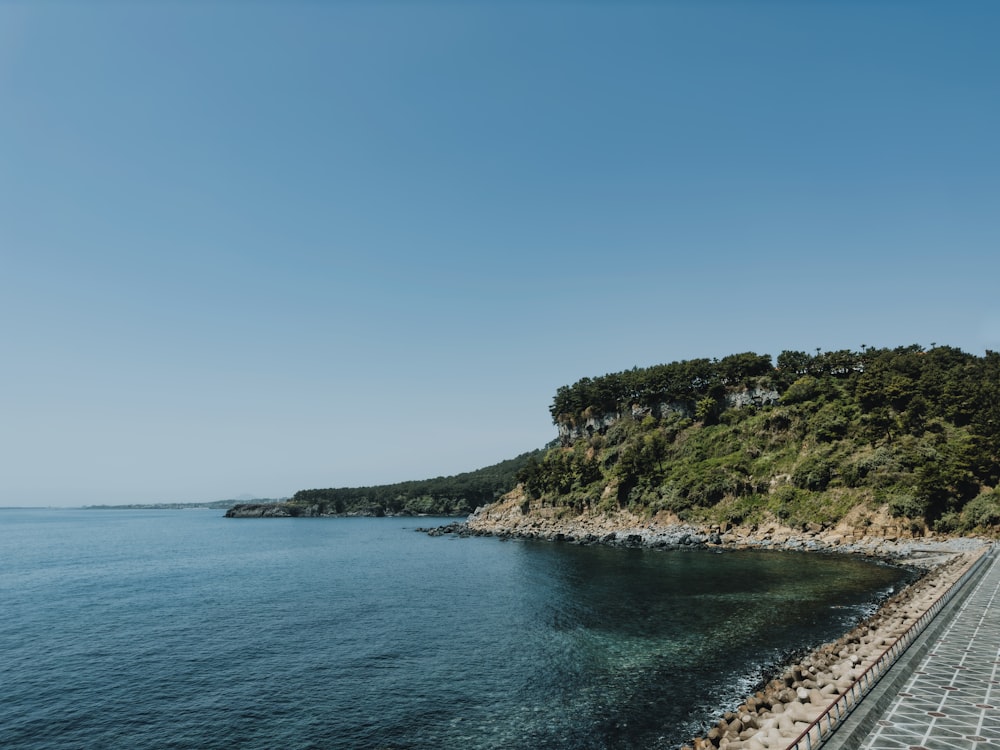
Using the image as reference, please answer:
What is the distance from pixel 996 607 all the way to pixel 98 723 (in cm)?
5602

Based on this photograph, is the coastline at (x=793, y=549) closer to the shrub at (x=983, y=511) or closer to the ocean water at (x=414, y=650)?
the ocean water at (x=414, y=650)

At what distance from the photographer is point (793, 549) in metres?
81.1

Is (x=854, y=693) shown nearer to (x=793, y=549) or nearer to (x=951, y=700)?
(x=951, y=700)

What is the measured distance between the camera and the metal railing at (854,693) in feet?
56.2

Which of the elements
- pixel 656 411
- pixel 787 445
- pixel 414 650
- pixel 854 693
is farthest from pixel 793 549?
pixel 854 693

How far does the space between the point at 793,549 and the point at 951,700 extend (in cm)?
6980

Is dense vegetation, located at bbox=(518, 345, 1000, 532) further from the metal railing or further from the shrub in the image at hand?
the metal railing

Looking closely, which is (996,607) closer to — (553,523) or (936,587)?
(936,587)

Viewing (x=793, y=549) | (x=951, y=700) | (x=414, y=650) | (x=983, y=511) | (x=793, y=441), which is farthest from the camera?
(x=793, y=441)

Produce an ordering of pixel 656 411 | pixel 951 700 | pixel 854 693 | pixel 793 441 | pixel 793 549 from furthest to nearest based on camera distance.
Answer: pixel 656 411
pixel 793 441
pixel 793 549
pixel 854 693
pixel 951 700

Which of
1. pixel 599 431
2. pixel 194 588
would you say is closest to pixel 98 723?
pixel 194 588

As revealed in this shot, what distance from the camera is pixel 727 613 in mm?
45188

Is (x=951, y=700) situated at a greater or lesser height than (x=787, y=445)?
lesser

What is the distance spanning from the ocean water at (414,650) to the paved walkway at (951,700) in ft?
30.9
